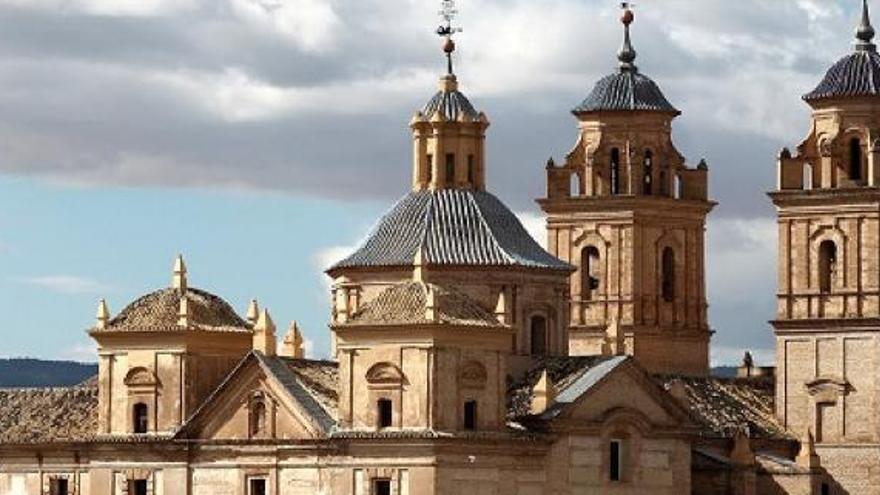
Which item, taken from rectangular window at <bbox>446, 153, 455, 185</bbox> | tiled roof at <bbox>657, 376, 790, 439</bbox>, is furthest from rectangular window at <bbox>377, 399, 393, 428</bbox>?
tiled roof at <bbox>657, 376, 790, 439</bbox>

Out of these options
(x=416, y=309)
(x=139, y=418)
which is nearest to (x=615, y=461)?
(x=416, y=309)

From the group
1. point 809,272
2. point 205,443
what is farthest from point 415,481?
point 809,272

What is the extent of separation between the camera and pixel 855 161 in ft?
400

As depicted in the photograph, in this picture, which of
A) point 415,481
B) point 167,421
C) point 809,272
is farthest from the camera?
point 809,272

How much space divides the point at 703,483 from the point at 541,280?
344 inches

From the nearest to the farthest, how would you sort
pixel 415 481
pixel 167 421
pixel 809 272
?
pixel 415 481 < pixel 167 421 < pixel 809 272

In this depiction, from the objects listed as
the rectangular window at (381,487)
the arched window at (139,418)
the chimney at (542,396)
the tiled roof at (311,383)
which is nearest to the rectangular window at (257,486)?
the tiled roof at (311,383)

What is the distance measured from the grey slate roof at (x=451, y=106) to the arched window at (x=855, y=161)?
47.4 ft

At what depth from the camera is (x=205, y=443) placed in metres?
110

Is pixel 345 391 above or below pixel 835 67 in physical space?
below

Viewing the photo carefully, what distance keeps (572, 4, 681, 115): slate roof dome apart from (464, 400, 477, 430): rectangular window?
24.1m

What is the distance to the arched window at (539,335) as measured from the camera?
373ft

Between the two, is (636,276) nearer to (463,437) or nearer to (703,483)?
(703,483)

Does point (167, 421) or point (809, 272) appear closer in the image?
point (167, 421)
